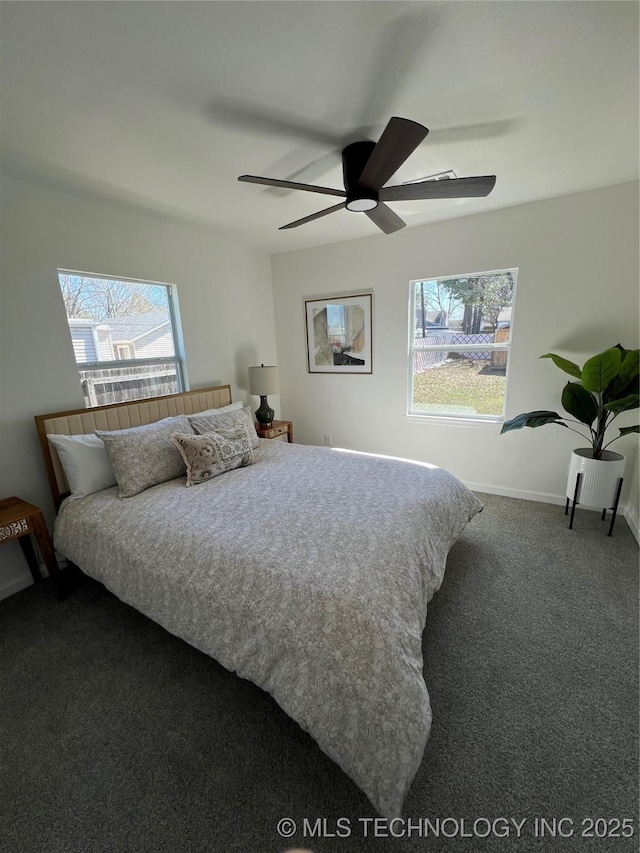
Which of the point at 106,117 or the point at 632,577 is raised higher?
the point at 106,117

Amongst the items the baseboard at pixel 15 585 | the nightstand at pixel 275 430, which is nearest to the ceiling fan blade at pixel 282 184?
the nightstand at pixel 275 430

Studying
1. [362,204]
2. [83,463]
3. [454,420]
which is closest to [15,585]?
[83,463]

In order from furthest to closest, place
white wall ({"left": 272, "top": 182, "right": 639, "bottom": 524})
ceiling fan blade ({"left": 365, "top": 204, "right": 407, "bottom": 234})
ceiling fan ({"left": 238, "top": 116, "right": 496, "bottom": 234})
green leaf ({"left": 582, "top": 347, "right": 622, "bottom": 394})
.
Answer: white wall ({"left": 272, "top": 182, "right": 639, "bottom": 524}), green leaf ({"left": 582, "top": 347, "right": 622, "bottom": 394}), ceiling fan blade ({"left": 365, "top": 204, "right": 407, "bottom": 234}), ceiling fan ({"left": 238, "top": 116, "right": 496, "bottom": 234})

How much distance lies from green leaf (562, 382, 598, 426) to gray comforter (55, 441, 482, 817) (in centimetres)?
112

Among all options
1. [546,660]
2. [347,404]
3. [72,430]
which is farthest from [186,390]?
[546,660]

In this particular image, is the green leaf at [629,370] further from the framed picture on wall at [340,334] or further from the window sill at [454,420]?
the framed picture on wall at [340,334]

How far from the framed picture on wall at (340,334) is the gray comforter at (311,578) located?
1.79 metres

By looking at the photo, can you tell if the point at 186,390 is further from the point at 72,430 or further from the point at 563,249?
the point at 563,249

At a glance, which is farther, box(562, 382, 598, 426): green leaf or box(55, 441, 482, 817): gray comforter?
box(562, 382, 598, 426): green leaf

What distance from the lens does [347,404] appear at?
159 inches

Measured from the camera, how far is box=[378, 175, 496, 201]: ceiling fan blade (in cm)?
168

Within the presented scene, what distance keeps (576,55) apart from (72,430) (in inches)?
128

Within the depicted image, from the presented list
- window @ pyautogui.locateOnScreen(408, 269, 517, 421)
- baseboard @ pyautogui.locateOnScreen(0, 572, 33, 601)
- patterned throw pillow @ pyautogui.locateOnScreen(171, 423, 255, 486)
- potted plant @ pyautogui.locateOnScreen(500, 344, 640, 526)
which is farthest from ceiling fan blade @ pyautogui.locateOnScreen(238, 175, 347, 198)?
baseboard @ pyautogui.locateOnScreen(0, 572, 33, 601)

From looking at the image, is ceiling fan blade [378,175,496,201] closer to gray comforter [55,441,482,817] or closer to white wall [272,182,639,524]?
white wall [272,182,639,524]
